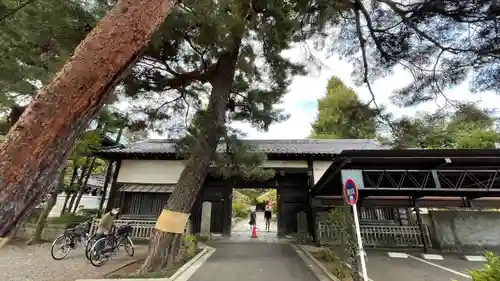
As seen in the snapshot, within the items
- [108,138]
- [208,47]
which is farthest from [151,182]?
[208,47]

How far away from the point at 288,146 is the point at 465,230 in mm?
6776

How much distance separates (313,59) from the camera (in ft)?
18.5

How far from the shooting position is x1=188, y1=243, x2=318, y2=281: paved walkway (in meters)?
4.30

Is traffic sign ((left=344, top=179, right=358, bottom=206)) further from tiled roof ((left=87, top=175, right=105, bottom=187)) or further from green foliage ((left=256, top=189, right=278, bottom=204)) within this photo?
tiled roof ((left=87, top=175, right=105, bottom=187))

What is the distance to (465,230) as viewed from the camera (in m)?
7.57

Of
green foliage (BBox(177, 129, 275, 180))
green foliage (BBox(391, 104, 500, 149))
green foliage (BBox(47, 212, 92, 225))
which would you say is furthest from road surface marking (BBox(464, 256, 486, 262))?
green foliage (BBox(47, 212, 92, 225))

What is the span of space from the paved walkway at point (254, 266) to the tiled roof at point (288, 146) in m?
3.39

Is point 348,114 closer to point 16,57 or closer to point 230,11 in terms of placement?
point 230,11

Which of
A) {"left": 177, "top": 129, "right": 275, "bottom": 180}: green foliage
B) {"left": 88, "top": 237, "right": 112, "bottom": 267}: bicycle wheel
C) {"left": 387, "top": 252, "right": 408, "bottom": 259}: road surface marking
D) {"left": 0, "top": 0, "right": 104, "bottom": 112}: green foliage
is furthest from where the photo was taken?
{"left": 387, "top": 252, "right": 408, "bottom": 259}: road surface marking

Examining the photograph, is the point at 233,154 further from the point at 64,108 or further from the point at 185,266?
the point at 64,108

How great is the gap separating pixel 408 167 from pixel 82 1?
725 centimetres

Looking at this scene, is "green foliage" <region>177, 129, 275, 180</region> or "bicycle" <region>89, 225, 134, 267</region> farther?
"green foliage" <region>177, 129, 275, 180</region>

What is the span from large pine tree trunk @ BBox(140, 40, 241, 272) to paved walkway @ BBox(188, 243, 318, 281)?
653 mm

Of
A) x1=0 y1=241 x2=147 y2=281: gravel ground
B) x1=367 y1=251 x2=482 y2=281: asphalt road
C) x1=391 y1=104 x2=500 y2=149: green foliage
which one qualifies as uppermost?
x1=391 y1=104 x2=500 y2=149: green foliage
